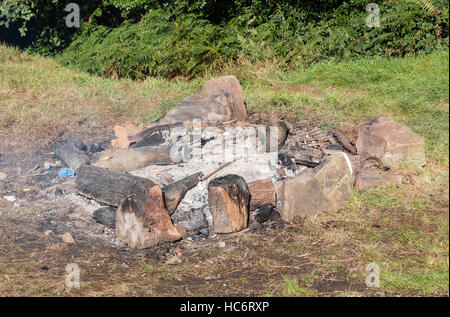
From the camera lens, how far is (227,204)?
4.41 metres

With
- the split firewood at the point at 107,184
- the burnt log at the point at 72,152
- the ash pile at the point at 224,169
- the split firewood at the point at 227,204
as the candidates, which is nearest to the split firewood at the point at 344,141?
the ash pile at the point at 224,169

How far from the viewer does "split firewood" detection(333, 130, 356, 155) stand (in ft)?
17.4

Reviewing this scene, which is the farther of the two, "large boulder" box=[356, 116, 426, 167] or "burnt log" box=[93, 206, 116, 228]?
"burnt log" box=[93, 206, 116, 228]

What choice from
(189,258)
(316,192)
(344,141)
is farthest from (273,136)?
(189,258)

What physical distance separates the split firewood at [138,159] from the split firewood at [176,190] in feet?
1.84

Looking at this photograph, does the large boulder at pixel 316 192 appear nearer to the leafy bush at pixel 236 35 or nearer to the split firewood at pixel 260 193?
the split firewood at pixel 260 193

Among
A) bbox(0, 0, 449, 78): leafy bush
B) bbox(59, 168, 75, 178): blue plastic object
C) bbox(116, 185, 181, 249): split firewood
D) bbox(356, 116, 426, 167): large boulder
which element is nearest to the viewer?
bbox(116, 185, 181, 249): split firewood

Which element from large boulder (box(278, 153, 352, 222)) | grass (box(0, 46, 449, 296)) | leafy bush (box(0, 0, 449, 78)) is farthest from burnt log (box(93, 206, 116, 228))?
leafy bush (box(0, 0, 449, 78))

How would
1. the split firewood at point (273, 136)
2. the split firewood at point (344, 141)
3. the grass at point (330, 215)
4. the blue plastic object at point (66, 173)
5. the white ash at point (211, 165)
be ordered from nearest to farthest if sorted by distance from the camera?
1. the grass at point (330, 215)
2. the white ash at point (211, 165)
3. the split firewood at point (344, 141)
4. the split firewood at point (273, 136)
5. the blue plastic object at point (66, 173)

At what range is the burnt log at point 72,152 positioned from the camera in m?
5.70

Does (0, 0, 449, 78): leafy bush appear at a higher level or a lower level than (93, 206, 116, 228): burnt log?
higher

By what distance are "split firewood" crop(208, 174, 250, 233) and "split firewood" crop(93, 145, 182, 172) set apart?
46.2 inches

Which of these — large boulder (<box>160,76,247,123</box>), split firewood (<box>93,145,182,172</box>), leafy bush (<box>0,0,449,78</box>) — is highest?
leafy bush (<box>0,0,449,78</box>)

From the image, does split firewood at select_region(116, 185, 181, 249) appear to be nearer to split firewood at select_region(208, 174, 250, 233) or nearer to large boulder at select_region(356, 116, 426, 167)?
split firewood at select_region(208, 174, 250, 233)
